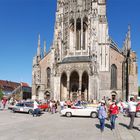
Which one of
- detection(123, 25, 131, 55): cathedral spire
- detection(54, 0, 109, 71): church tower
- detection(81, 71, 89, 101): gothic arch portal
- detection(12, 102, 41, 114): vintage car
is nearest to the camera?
detection(12, 102, 41, 114): vintage car

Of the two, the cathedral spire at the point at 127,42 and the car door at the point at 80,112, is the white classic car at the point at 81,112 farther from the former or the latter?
the cathedral spire at the point at 127,42

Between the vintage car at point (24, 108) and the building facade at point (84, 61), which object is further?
the building facade at point (84, 61)

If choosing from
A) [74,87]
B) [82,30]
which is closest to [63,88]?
[74,87]

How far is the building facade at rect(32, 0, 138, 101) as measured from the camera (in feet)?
157

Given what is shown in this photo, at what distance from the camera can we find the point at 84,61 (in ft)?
156

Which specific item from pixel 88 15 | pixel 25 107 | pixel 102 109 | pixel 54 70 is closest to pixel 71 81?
pixel 54 70

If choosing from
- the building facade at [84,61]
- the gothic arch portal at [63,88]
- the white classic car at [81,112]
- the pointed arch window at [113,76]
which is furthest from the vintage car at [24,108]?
the pointed arch window at [113,76]

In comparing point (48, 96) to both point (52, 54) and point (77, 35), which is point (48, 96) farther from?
point (77, 35)

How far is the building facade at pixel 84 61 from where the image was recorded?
4791cm

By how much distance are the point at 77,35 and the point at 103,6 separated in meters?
6.40

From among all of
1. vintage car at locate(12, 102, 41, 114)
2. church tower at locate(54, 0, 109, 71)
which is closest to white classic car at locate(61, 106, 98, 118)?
vintage car at locate(12, 102, 41, 114)

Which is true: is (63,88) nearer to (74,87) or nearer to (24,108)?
(74,87)

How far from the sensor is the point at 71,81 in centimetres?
5081

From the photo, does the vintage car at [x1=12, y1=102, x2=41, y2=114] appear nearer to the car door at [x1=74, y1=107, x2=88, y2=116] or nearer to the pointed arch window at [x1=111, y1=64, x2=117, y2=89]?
the car door at [x1=74, y1=107, x2=88, y2=116]
